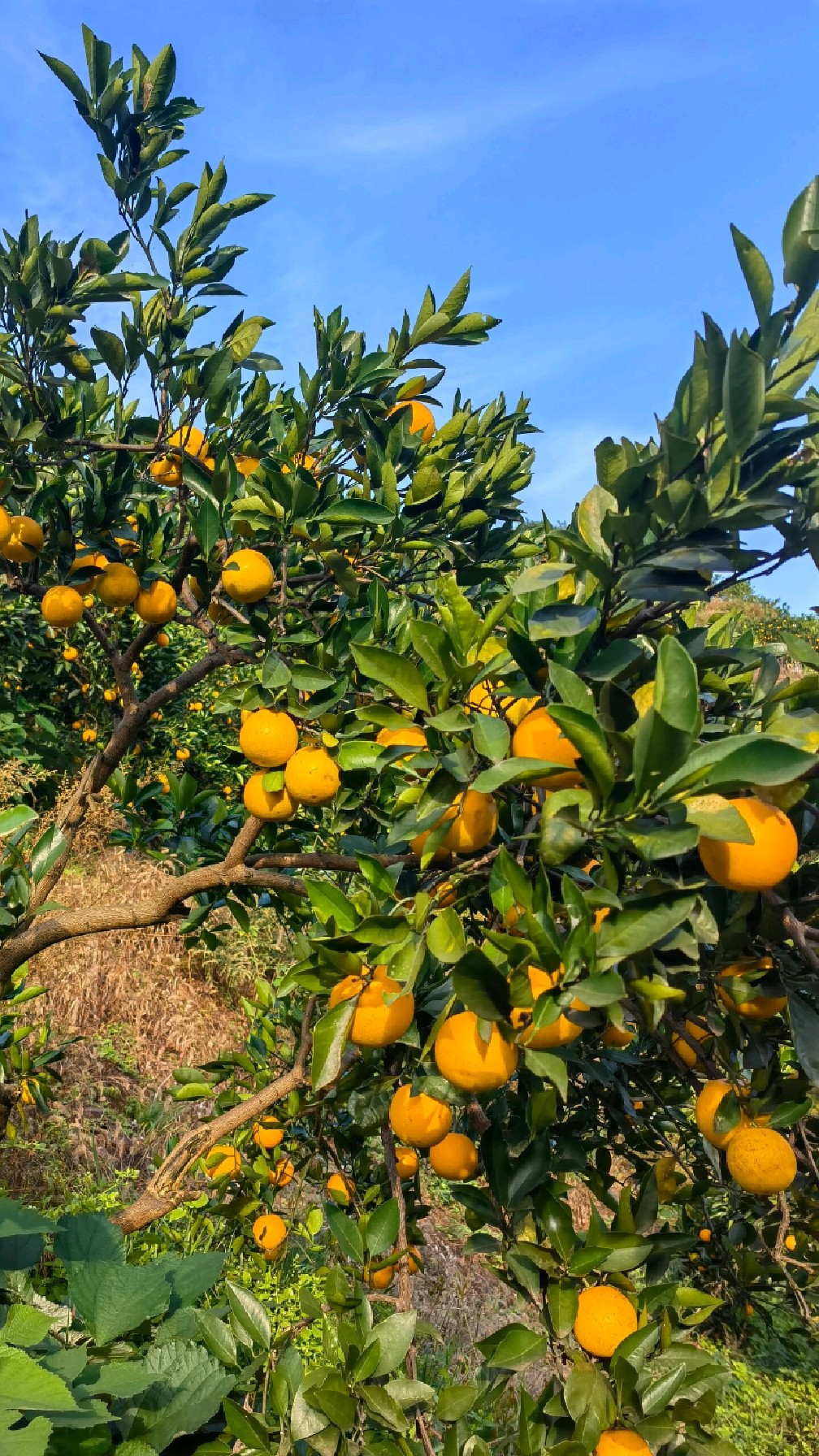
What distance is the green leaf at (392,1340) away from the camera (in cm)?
100

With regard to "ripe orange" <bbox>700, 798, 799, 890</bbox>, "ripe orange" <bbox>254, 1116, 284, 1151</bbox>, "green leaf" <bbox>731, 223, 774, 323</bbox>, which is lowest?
"ripe orange" <bbox>254, 1116, 284, 1151</bbox>

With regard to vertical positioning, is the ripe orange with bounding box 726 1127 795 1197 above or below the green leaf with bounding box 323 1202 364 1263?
above

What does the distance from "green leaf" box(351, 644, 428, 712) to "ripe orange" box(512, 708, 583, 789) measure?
11 centimetres

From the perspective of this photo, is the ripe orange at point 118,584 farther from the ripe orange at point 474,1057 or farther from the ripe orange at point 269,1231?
the ripe orange at point 269,1231

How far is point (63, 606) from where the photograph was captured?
1859mm

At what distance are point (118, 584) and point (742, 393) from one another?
142cm

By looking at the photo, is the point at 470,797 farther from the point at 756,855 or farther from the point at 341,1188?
the point at 341,1188

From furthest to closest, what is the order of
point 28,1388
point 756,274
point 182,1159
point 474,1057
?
1. point 182,1159
2. point 474,1057
3. point 756,274
4. point 28,1388

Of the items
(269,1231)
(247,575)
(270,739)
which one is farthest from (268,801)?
(269,1231)

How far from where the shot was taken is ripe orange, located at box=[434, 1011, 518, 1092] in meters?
0.92

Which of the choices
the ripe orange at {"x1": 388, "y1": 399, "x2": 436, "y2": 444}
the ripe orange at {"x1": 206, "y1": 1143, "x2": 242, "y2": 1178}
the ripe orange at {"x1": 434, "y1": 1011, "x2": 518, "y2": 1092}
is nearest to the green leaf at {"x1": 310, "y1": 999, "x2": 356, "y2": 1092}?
the ripe orange at {"x1": 434, "y1": 1011, "x2": 518, "y2": 1092}

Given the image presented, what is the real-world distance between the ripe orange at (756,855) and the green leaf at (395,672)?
33 cm

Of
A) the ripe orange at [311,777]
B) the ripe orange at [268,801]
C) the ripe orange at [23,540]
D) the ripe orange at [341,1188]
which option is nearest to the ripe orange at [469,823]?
the ripe orange at [311,777]

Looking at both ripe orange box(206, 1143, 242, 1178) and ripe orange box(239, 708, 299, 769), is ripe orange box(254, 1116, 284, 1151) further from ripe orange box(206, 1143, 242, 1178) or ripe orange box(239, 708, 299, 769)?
ripe orange box(239, 708, 299, 769)
